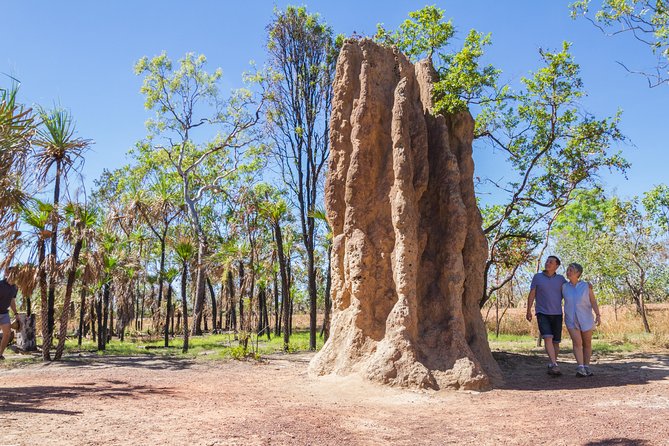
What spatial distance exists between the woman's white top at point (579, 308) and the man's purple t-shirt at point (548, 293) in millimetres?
250

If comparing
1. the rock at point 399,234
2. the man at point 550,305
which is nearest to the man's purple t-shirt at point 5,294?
the rock at point 399,234

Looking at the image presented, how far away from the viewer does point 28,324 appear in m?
14.9

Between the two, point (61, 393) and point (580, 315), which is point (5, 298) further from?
point (580, 315)

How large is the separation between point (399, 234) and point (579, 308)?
3.06 m

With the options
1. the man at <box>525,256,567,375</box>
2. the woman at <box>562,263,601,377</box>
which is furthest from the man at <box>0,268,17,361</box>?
the woman at <box>562,263,601,377</box>

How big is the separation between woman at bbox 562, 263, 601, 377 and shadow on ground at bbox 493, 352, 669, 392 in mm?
343

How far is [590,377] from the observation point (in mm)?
8094

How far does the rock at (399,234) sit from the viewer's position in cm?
786

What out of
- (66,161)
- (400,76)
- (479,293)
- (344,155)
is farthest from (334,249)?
(66,161)

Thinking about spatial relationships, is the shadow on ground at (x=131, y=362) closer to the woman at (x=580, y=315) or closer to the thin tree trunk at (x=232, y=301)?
the woman at (x=580, y=315)

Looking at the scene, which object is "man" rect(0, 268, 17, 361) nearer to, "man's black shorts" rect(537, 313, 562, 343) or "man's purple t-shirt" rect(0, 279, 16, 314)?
"man's purple t-shirt" rect(0, 279, 16, 314)

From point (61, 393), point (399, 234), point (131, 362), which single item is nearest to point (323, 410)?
point (399, 234)

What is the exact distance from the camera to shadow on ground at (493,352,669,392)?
763cm

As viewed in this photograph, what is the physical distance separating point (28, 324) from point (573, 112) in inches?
614
